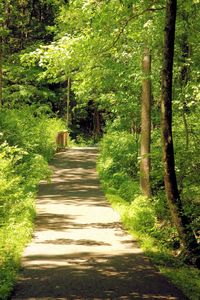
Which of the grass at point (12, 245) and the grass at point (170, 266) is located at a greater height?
the grass at point (12, 245)

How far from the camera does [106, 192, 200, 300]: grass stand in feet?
29.3

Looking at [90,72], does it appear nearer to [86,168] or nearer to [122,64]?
[122,64]

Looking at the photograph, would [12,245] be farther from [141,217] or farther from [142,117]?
[142,117]

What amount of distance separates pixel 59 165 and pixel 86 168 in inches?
59.5

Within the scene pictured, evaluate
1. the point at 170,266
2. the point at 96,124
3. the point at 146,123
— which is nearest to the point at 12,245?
the point at 170,266

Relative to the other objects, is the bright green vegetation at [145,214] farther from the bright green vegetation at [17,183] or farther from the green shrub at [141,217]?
the bright green vegetation at [17,183]

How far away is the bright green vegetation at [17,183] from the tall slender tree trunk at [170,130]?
11.6 feet

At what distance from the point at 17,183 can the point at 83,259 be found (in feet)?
12.8

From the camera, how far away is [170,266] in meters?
10.4

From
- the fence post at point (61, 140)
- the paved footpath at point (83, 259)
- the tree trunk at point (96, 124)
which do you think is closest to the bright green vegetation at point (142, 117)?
the paved footpath at point (83, 259)

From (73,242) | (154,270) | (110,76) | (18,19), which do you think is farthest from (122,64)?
(18,19)

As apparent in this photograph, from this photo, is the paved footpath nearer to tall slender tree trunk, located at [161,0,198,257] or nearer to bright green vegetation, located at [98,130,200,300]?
bright green vegetation, located at [98,130,200,300]

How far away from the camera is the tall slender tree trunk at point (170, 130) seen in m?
9.91

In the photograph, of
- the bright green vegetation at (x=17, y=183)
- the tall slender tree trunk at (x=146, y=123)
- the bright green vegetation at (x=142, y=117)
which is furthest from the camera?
the tall slender tree trunk at (x=146, y=123)
